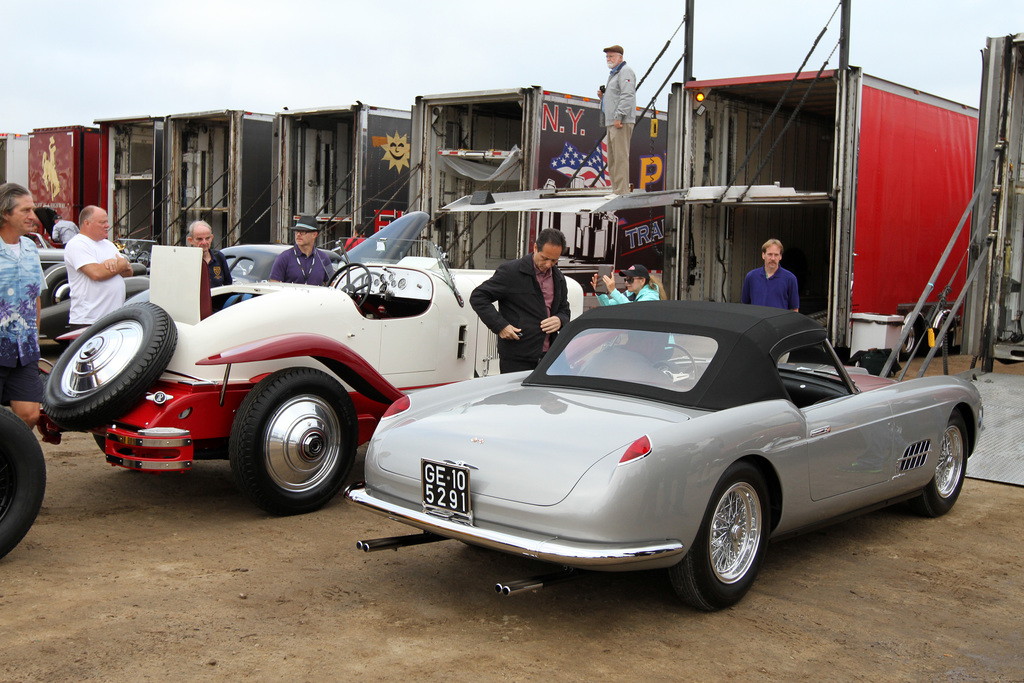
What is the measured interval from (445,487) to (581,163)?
1009 centimetres

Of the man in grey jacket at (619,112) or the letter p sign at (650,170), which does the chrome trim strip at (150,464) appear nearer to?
the man in grey jacket at (619,112)

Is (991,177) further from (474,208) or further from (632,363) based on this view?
(632,363)

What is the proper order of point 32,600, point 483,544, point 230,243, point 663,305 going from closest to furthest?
point 483,544 → point 32,600 → point 663,305 → point 230,243

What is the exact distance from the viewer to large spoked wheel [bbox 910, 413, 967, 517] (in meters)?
5.58

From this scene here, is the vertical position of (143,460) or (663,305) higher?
(663,305)

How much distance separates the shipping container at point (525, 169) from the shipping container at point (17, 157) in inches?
509

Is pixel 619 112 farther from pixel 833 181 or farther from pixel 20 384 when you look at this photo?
pixel 20 384

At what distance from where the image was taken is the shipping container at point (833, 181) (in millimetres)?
10422

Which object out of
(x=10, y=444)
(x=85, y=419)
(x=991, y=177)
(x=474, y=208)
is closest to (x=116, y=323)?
(x=85, y=419)

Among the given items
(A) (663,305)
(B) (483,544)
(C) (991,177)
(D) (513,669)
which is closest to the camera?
(D) (513,669)

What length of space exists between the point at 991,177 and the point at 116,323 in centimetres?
849

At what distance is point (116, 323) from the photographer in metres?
5.47

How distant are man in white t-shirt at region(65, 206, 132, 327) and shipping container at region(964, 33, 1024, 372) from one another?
26.1ft

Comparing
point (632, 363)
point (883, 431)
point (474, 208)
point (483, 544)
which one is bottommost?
point (483, 544)
